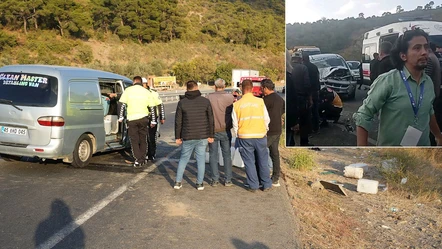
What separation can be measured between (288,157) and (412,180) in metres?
2.76

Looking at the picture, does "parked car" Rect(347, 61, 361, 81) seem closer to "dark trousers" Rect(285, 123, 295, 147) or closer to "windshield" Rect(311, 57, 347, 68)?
"windshield" Rect(311, 57, 347, 68)

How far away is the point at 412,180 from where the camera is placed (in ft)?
27.2

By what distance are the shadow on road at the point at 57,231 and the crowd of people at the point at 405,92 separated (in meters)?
4.23

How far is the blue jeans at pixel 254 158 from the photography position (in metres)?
6.73

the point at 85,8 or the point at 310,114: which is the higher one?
the point at 85,8

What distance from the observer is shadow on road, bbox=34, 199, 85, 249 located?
14.6 feet

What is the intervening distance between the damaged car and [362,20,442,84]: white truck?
0.78 feet

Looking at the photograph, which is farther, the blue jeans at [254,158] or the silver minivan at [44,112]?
the silver minivan at [44,112]

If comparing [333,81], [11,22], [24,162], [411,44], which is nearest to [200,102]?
[333,81]

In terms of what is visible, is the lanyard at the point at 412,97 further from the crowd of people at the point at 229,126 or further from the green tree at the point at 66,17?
the green tree at the point at 66,17

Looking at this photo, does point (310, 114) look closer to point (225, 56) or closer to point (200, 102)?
point (200, 102)

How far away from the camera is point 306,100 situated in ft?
21.9

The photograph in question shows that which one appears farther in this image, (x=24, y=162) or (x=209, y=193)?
(x=24, y=162)

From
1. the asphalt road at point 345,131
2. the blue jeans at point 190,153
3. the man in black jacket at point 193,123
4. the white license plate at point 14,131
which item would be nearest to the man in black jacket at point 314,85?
the asphalt road at point 345,131
